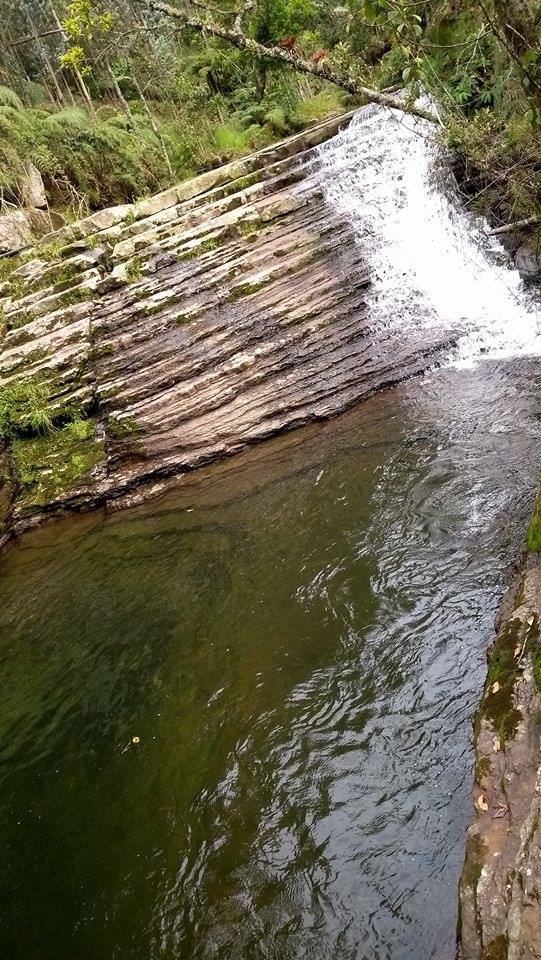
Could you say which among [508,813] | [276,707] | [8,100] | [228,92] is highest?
[8,100]

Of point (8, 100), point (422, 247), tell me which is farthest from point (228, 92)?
point (422, 247)

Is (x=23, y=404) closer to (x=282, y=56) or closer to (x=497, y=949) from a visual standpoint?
(x=282, y=56)

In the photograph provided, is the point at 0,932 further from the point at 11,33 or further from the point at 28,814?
the point at 11,33

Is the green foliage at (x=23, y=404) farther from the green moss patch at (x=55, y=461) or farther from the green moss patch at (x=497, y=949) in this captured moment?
the green moss patch at (x=497, y=949)

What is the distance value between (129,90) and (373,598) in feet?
105

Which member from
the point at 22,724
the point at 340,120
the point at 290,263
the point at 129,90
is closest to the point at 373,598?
the point at 22,724

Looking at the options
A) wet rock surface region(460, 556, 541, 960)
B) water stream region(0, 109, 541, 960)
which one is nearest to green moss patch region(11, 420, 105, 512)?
water stream region(0, 109, 541, 960)

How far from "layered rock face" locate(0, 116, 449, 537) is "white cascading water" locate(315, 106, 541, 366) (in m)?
0.44

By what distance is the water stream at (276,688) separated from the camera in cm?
348

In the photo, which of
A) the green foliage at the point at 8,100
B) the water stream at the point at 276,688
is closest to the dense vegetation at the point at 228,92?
the green foliage at the point at 8,100

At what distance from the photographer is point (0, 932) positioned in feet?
13.2

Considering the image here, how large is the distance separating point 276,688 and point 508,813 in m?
2.47

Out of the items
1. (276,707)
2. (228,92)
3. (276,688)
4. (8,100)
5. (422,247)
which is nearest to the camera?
(276,707)

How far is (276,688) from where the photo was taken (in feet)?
16.4
